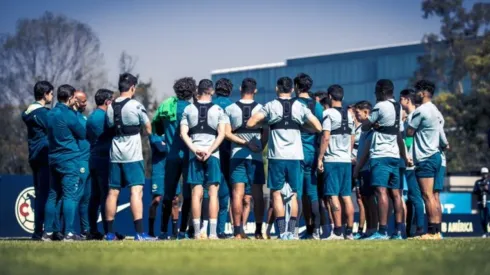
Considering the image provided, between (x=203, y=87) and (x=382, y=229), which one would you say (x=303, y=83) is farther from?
(x=382, y=229)

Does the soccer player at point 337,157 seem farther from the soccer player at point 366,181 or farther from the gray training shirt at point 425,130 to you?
the gray training shirt at point 425,130

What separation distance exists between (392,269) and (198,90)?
8.72 meters

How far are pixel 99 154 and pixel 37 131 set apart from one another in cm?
112

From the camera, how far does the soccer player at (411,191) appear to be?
18.5 metres

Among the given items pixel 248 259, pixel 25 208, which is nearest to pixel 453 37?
pixel 25 208

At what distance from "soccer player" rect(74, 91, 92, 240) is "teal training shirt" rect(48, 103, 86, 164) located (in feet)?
1.14

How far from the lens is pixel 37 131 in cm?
1841

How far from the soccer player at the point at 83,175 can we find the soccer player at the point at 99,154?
0.33ft

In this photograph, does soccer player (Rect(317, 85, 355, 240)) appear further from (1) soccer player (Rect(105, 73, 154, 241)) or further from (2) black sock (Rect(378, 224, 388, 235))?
(1) soccer player (Rect(105, 73, 154, 241))

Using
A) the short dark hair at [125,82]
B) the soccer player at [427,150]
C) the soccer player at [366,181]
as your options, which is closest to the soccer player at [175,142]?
the short dark hair at [125,82]

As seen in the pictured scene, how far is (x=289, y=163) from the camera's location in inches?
685

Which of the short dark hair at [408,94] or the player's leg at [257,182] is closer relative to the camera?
the player's leg at [257,182]

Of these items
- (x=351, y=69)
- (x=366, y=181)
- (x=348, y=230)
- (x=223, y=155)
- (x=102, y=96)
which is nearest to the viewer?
(x=102, y=96)

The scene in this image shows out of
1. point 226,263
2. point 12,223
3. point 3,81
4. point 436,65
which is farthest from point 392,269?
point 436,65
